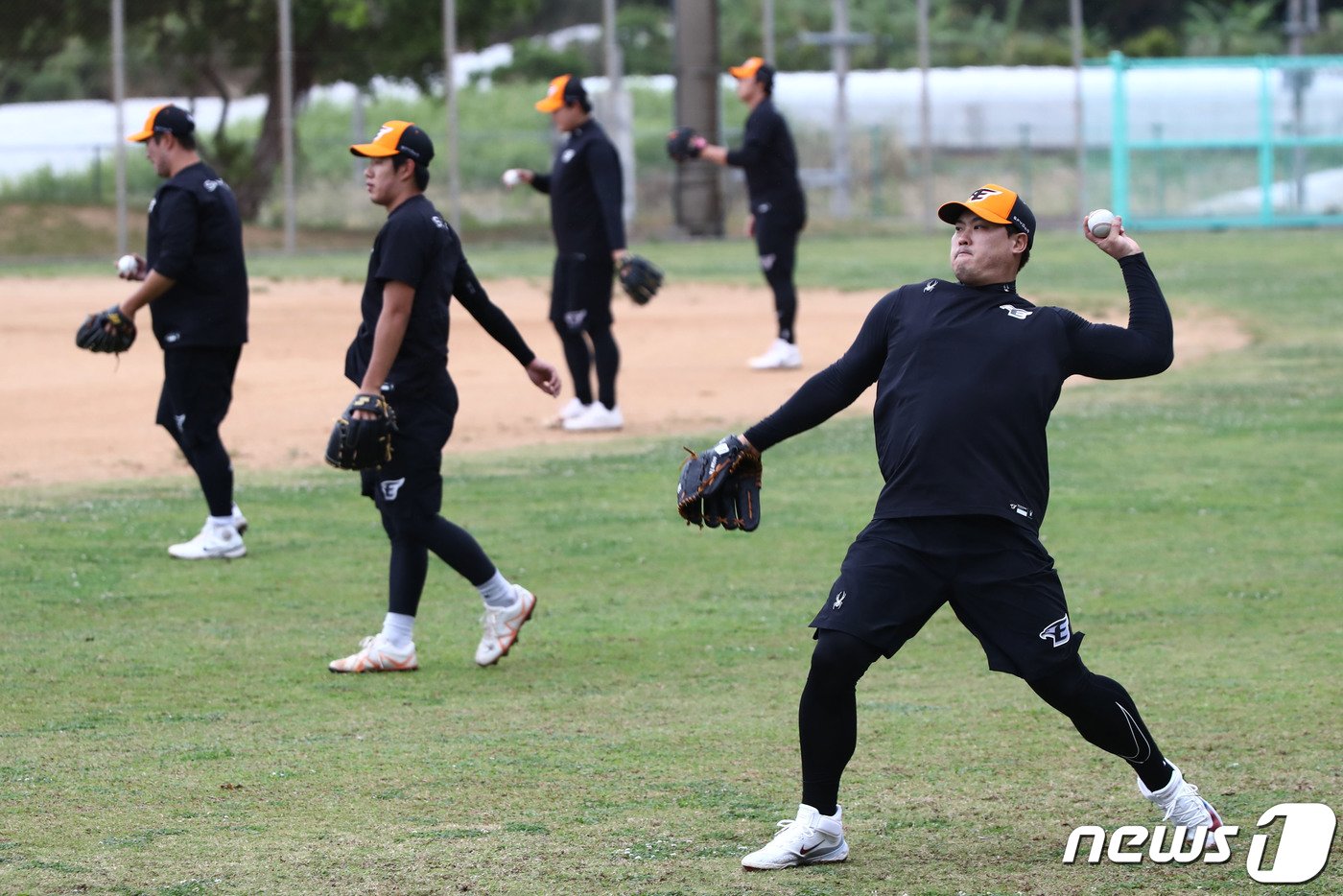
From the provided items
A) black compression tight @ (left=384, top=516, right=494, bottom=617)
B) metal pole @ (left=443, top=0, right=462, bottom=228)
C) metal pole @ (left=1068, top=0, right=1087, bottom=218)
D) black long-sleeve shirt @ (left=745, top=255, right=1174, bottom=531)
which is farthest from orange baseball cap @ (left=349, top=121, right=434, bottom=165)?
metal pole @ (left=1068, top=0, right=1087, bottom=218)

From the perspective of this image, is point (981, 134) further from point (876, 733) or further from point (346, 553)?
point (876, 733)

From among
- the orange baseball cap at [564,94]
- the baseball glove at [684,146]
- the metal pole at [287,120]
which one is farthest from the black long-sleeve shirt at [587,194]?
the metal pole at [287,120]

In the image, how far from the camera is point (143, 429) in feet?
45.5

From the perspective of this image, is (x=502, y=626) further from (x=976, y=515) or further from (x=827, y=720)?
(x=976, y=515)

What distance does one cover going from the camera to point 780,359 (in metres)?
16.3

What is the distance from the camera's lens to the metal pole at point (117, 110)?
86.6 feet

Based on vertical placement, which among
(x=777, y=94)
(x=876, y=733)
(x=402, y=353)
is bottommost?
(x=876, y=733)

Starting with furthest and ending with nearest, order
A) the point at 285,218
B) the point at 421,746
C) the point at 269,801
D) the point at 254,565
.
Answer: the point at 285,218 < the point at 254,565 < the point at 421,746 < the point at 269,801

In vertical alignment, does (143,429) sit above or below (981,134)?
below

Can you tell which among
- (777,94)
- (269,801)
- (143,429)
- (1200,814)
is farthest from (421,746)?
(777,94)

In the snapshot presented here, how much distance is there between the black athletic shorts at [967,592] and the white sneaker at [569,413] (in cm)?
878

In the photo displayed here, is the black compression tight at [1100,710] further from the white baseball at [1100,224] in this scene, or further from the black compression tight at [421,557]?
the black compression tight at [421,557]

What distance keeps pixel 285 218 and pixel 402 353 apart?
21947mm

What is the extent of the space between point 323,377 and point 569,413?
321cm
